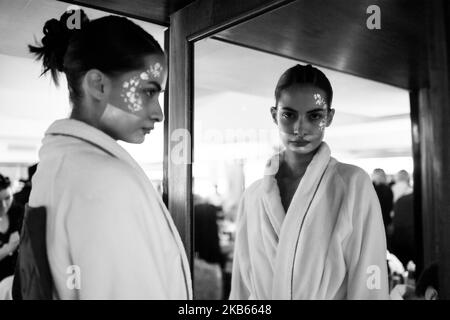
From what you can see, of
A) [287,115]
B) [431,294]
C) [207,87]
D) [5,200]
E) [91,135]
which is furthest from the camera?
[207,87]

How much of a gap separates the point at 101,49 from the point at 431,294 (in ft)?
2.69

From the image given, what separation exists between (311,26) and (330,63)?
0.37ft

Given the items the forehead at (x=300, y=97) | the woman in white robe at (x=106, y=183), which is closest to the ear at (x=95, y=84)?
the woman in white robe at (x=106, y=183)

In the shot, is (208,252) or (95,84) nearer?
(95,84)

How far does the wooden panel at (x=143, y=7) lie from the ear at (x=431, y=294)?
0.99 m

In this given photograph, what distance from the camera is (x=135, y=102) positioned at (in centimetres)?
103

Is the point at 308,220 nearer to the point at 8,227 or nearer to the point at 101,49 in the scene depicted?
the point at 101,49

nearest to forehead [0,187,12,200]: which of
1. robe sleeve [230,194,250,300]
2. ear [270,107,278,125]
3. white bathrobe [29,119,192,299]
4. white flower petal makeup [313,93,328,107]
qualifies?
white bathrobe [29,119,192,299]

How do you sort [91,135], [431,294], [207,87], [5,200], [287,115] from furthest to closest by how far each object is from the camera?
[207,87] < [5,200] < [287,115] < [91,135] < [431,294]

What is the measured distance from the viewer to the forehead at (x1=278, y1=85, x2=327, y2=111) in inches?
39.8

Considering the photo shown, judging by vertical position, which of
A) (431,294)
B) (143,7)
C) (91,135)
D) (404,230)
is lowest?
(431,294)

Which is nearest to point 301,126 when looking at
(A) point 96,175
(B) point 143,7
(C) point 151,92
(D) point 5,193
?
(C) point 151,92

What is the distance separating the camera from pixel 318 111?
1.00 m

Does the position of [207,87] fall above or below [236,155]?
above
